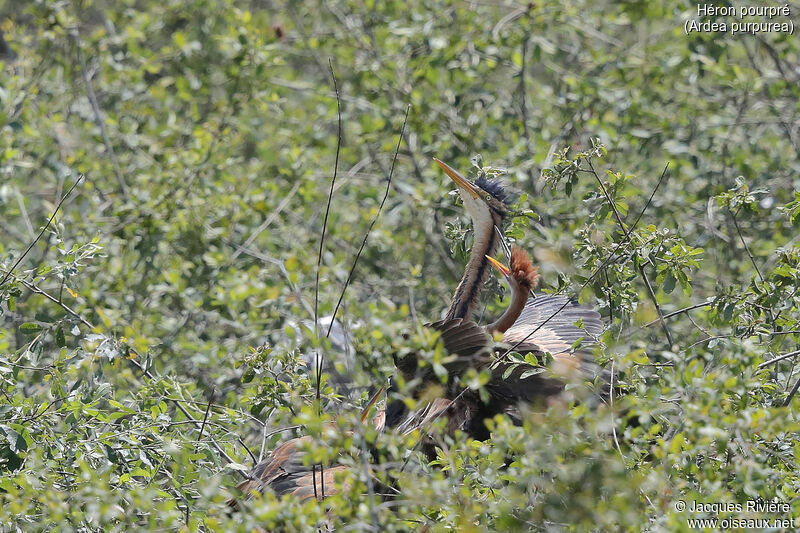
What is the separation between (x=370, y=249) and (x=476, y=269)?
140 cm

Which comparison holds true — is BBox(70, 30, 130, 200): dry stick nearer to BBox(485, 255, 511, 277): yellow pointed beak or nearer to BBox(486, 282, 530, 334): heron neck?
BBox(485, 255, 511, 277): yellow pointed beak

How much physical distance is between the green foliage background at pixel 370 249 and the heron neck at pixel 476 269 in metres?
0.16

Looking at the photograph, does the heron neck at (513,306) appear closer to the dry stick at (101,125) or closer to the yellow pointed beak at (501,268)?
the yellow pointed beak at (501,268)

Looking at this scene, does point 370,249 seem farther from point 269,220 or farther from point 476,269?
point 476,269

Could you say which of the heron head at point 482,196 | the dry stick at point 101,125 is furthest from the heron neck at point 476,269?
the dry stick at point 101,125

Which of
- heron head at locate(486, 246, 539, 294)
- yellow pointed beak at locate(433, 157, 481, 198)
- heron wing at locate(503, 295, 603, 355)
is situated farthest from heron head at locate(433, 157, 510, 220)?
heron wing at locate(503, 295, 603, 355)

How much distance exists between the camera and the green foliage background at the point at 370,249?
254cm

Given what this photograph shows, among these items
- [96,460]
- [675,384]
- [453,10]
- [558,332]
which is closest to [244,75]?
[453,10]

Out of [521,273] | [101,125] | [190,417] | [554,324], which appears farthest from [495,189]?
[101,125]

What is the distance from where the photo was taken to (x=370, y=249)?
5.61 m

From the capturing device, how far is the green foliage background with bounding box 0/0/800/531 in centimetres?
254

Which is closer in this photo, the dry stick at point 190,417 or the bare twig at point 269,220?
the dry stick at point 190,417

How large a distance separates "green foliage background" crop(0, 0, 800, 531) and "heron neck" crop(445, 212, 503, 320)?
165 mm

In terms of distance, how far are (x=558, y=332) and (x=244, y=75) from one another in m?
3.00
